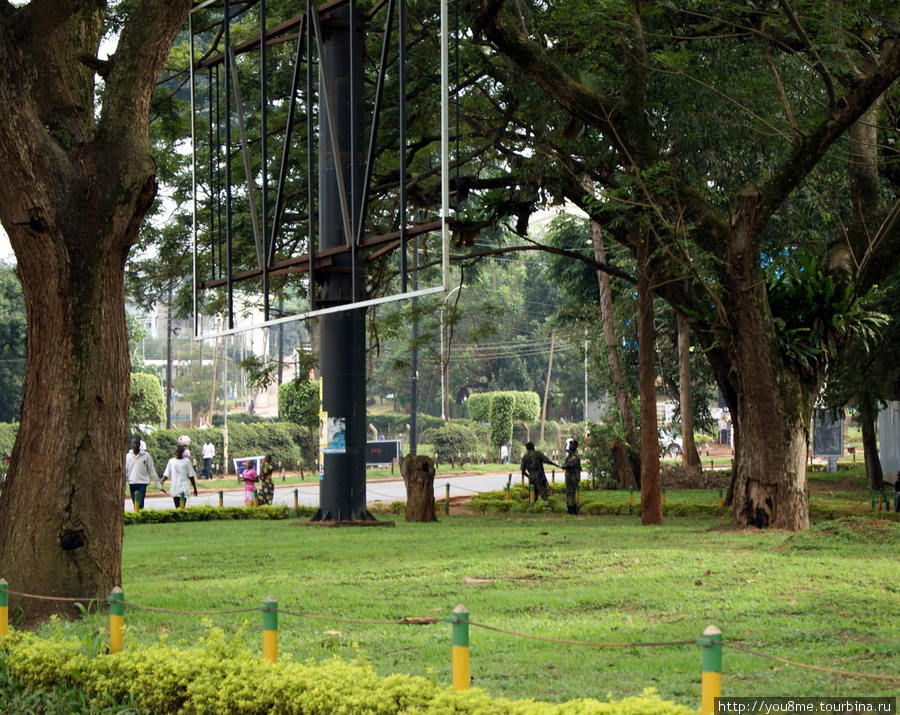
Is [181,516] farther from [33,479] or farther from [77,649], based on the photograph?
Result: [77,649]

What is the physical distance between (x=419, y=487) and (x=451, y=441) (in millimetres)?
35729

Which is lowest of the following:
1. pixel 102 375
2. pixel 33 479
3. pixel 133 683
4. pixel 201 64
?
pixel 133 683

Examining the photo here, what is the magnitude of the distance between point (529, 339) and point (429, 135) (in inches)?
1966

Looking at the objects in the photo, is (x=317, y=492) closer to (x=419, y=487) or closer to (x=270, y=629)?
(x=419, y=487)

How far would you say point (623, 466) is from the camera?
29906 millimetres

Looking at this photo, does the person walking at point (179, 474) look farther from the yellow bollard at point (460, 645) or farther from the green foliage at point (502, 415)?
the green foliage at point (502, 415)

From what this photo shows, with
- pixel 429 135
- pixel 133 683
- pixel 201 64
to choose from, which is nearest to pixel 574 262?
pixel 429 135

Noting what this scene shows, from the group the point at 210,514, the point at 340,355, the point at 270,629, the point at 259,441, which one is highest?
the point at 340,355

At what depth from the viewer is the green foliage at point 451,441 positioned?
180 feet

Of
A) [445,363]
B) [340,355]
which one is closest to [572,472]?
[445,363]

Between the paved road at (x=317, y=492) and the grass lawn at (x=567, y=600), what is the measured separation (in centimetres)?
1621

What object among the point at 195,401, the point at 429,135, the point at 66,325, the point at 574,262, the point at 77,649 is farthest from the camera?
the point at 195,401

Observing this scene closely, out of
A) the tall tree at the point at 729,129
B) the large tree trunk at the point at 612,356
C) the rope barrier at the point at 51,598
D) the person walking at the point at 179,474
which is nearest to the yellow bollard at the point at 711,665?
the rope barrier at the point at 51,598

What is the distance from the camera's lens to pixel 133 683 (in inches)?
277
